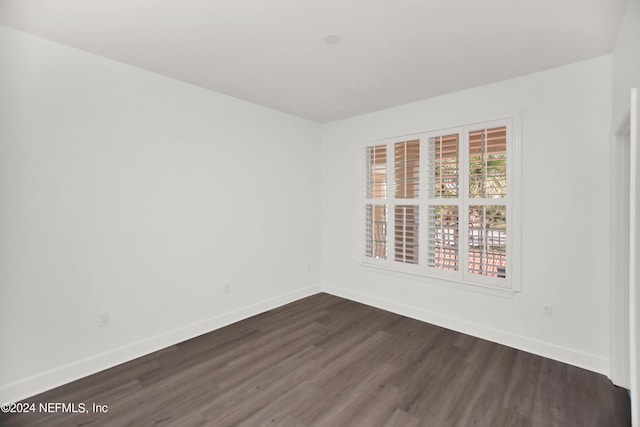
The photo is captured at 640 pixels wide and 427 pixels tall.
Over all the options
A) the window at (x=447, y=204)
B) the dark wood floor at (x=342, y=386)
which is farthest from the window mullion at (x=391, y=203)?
the dark wood floor at (x=342, y=386)

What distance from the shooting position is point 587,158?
2553mm

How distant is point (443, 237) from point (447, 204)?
0.38 metres

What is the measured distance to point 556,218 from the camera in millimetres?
2695

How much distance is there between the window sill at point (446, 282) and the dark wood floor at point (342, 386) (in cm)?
50

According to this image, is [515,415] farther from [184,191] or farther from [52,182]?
[52,182]

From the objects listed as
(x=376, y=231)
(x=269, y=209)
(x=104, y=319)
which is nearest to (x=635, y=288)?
(x=376, y=231)

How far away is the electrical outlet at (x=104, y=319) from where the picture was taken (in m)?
2.51

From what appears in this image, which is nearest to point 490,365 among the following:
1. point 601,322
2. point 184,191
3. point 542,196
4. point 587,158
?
point 601,322

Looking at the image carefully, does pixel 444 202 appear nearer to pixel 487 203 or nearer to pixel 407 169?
pixel 487 203

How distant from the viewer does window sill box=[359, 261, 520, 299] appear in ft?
9.78

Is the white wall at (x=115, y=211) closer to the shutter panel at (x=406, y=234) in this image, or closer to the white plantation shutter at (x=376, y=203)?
the white plantation shutter at (x=376, y=203)

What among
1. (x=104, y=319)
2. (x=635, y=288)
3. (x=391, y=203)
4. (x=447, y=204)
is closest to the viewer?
(x=635, y=288)

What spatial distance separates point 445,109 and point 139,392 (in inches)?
152

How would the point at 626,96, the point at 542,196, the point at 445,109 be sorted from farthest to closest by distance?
the point at 445,109, the point at 542,196, the point at 626,96
